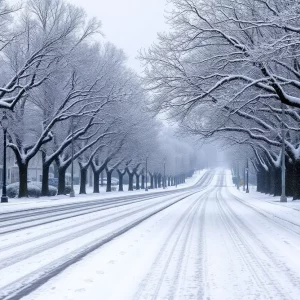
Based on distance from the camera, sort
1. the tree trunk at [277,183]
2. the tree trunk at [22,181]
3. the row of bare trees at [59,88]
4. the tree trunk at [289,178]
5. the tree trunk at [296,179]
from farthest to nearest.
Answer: the tree trunk at [277,183] < the tree trunk at [22,181] < the tree trunk at [289,178] < the tree trunk at [296,179] < the row of bare trees at [59,88]

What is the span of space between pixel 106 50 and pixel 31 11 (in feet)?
36.4

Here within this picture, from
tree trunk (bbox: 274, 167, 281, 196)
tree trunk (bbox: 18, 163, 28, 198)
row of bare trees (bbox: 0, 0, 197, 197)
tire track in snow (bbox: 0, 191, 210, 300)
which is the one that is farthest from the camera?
tree trunk (bbox: 274, 167, 281, 196)

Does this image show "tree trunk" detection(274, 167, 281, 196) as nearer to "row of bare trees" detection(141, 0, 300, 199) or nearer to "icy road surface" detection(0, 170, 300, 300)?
"row of bare trees" detection(141, 0, 300, 199)

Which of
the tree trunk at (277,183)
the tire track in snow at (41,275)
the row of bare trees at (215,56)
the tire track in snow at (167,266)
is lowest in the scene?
the tire track in snow at (41,275)

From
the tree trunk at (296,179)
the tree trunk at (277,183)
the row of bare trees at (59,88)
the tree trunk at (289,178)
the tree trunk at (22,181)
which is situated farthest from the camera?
the tree trunk at (277,183)

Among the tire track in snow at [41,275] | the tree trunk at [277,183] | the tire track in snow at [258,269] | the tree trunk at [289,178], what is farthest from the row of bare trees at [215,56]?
the tree trunk at [277,183]

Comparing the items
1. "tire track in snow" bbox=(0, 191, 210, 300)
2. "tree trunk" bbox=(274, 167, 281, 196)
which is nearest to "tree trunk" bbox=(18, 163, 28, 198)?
"tree trunk" bbox=(274, 167, 281, 196)

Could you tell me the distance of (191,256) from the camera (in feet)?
30.7

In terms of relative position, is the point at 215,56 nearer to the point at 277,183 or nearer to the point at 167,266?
the point at 167,266

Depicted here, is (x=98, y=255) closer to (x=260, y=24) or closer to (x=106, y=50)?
(x=260, y=24)

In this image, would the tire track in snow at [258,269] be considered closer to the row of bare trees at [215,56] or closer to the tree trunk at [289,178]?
the row of bare trees at [215,56]

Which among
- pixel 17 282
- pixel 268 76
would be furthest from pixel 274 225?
pixel 17 282

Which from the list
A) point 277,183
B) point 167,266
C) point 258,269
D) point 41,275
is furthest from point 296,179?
point 41,275

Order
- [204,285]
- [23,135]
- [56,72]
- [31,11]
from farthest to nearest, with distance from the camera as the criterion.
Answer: [23,135], [31,11], [56,72], [204,285]
